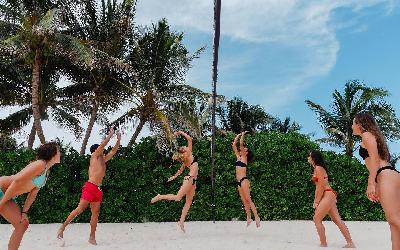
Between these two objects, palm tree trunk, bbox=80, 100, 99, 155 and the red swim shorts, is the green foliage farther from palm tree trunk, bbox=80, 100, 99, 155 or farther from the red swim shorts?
the red swim shorts

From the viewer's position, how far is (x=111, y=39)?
27375 mm

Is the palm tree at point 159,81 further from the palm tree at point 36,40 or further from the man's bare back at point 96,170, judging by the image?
the man's bare back at point 96,170

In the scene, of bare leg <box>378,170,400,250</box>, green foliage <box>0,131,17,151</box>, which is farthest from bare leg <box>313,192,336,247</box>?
green foliage <box>0,131,17,151</box>

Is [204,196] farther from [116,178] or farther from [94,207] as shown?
[94,207]

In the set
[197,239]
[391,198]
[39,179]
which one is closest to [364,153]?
[391,198]

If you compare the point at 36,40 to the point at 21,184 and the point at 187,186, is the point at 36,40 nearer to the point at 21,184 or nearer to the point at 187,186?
the point at 187,186

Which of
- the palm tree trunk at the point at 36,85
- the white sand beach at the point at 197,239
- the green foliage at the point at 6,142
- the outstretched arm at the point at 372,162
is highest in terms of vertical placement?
the palm tree trunk at the point at 36,85

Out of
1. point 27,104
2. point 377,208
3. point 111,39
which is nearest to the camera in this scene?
point 377,208

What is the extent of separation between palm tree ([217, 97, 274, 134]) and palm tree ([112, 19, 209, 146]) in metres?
9.68

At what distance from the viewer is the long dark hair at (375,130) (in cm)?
594

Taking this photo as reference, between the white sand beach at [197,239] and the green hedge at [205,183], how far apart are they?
2100mm

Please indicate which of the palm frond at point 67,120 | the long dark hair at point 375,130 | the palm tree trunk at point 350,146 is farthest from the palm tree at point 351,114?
the long dark hair at point 375,130

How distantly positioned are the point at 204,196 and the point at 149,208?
1.78m

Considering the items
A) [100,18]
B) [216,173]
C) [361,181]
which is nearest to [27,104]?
[100,18]
